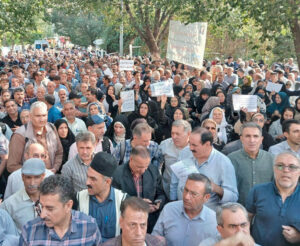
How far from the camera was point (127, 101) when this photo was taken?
885 cm

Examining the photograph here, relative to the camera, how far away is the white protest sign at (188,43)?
41.5ft

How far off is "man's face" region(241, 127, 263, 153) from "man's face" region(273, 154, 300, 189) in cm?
104

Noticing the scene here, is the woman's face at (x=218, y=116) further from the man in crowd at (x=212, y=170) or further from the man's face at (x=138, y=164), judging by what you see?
the man's face at (x=138, y=164)

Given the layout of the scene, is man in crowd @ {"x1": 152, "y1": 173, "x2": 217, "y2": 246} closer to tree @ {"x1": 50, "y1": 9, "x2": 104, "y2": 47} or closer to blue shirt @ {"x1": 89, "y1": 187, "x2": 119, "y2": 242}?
blue shirt @ {"x1": 89, "y1": 187, "x2": 119, "y2": 242}

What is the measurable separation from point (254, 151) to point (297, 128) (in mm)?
1075

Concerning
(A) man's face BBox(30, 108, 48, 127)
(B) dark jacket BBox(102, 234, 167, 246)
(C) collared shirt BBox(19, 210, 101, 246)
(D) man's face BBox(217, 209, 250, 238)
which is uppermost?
(A) man's face BBox(30, 108, 48, 127)

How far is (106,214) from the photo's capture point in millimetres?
3881

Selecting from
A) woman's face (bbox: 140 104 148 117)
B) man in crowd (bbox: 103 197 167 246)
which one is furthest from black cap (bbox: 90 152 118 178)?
woman's face (bbox: 140 104 148 117)

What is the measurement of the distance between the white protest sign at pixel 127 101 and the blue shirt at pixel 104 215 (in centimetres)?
501

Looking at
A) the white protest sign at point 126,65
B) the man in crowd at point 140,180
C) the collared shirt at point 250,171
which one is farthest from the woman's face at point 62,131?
the white protest sign at point 126,65

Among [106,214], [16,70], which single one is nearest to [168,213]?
[106,214]

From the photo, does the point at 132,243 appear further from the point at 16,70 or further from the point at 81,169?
the point at 16,70

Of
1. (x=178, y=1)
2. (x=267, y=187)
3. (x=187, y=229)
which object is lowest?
(x=187, y=229)

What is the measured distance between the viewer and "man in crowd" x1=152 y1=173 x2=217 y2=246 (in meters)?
3.89
